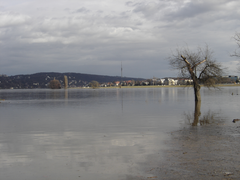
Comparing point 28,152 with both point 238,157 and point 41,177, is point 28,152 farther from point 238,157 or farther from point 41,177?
point 238,157

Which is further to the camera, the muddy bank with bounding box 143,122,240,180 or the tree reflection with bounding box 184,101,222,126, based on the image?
the tree reflection with bounding box 184,101,222,126

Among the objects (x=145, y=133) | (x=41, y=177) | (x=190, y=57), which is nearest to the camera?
(x=41, y=177)

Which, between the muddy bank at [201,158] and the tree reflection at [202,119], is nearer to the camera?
the muddy bank at [201,158]

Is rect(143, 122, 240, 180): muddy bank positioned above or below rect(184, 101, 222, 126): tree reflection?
above

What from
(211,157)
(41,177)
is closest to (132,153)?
(211,157)

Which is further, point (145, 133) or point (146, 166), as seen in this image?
point (145, 133)

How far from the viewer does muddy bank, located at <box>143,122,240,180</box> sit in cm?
661

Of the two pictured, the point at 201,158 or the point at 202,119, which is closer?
the point at 201,158

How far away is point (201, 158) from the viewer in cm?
797

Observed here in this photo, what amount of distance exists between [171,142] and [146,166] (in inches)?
133

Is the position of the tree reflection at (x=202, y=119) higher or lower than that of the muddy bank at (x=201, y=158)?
lower

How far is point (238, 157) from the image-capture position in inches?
313

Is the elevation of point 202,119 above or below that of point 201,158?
below

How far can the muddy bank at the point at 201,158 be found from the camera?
6.61 meters
